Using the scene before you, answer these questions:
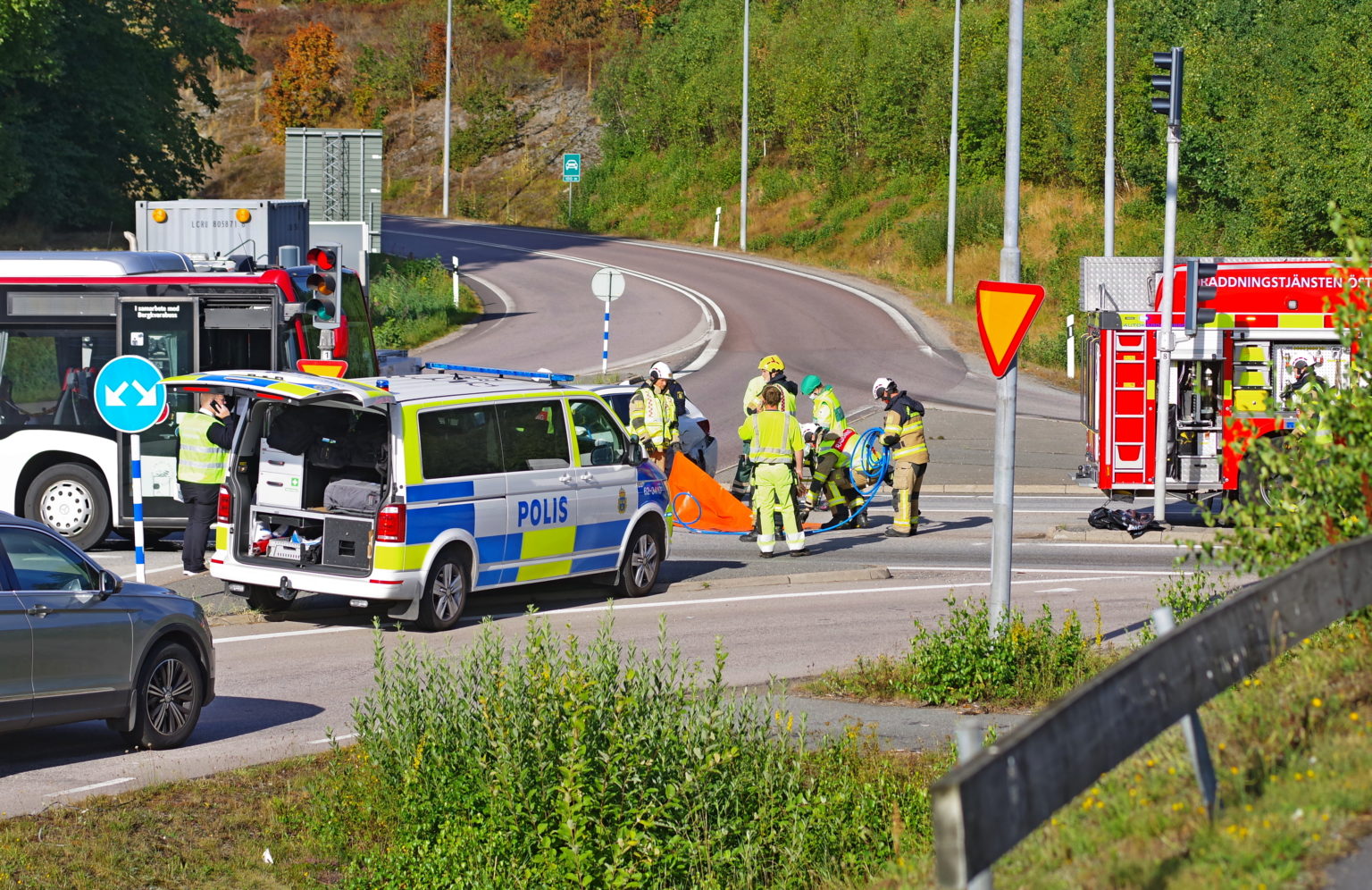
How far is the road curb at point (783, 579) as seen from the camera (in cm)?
1534

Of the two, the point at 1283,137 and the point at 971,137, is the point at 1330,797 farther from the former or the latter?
the point at 971,137

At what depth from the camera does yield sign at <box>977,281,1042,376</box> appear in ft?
36.7

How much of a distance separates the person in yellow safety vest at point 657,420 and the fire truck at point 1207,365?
5.75 m

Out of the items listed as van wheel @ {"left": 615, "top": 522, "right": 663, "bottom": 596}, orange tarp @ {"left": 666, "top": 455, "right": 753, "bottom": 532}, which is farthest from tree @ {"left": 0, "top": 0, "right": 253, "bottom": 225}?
van wheel @ {"left": 615, "top": 522, "right": 663, "bottom": 596}

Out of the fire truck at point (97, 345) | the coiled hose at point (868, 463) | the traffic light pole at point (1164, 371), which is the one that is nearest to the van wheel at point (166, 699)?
the fire truck at point (97, 345)

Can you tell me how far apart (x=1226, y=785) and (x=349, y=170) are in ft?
110

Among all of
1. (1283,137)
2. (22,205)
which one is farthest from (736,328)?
(22,205)

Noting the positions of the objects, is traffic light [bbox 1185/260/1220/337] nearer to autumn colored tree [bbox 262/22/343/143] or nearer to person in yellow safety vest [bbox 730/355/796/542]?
person in yellow safety vest [bbox 730/355/796/542]

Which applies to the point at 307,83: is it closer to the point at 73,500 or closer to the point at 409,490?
the point at 73,500

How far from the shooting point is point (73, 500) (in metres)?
17.2

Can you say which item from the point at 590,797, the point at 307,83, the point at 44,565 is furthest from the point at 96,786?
the point at 307,83

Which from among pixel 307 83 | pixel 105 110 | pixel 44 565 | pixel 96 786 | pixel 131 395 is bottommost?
pixel 96 786

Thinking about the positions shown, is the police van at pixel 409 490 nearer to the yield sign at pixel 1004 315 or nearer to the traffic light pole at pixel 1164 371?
the yield sign at pixel 1004 315

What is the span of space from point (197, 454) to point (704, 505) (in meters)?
6.02
